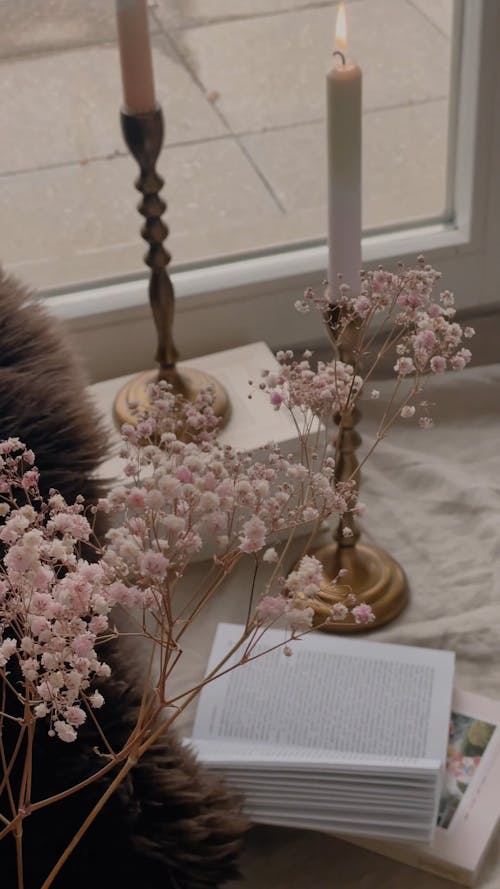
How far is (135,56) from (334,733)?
0.64m

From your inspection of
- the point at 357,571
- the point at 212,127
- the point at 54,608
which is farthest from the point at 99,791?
the point at 212,127

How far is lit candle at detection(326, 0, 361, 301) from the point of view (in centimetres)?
91

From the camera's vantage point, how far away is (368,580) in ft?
3.71

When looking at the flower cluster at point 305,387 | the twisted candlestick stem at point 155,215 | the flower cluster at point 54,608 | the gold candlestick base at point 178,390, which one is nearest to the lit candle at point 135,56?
the twisted candlestick stem at point 155,215

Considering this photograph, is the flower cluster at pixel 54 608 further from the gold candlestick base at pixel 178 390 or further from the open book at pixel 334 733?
the gold candlestick base at pixel 178 390

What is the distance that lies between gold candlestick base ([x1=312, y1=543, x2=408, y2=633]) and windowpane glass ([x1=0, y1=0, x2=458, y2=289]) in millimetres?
455

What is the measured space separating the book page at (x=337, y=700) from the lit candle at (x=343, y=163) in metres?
0.34

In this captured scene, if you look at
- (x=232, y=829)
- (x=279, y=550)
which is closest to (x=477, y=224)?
(x=279, y=550)

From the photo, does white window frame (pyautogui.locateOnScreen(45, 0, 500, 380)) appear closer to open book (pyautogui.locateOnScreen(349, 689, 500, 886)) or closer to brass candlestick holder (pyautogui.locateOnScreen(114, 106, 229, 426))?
brass candlestick holder (pyautogui.locateOnScreen(114, 106, 229, 426))

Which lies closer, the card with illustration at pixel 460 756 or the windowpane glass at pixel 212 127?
the card with illustration at pixel 460 756

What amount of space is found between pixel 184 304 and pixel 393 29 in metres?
0.41

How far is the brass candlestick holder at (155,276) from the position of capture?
1067 mm

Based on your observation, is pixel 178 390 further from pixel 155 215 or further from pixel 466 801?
pixel 466 801

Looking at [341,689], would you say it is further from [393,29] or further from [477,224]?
[393,29]
